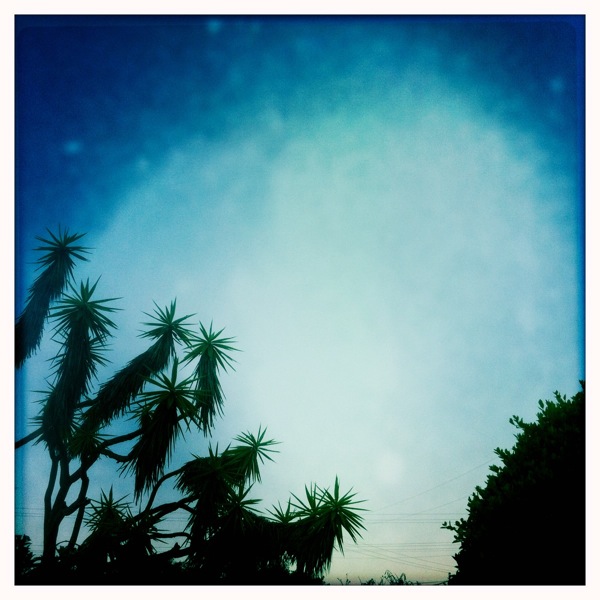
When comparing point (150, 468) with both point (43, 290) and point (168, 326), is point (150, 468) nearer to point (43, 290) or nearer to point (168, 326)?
point (168, 326)

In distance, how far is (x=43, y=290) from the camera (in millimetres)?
4973

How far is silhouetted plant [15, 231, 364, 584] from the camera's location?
4.77 m

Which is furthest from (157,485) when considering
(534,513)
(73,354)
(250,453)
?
(534,513)

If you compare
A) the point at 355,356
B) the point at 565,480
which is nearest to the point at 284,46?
the point at 355,356

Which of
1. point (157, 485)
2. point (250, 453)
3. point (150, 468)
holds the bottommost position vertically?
point (157, 485)

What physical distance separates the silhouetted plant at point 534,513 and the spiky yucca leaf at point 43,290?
3.43 m

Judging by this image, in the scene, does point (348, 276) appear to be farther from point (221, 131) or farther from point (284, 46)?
point (284, 46)

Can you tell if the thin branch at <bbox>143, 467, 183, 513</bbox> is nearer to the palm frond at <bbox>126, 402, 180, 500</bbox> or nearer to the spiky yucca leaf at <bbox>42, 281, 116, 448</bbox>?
the palm frond at <bbox>126, 402, 180, 500</bbox>

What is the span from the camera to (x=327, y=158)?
5.25 metres

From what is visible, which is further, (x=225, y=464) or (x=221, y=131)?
(x=221, y=131)

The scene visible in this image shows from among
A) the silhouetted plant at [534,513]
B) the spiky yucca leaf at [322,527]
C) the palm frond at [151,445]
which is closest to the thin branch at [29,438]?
the palm frond at [151,445]

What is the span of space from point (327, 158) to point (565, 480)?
2.99 meters

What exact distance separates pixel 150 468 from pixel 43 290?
5.16ft

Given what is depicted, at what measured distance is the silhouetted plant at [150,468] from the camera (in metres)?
4.77
